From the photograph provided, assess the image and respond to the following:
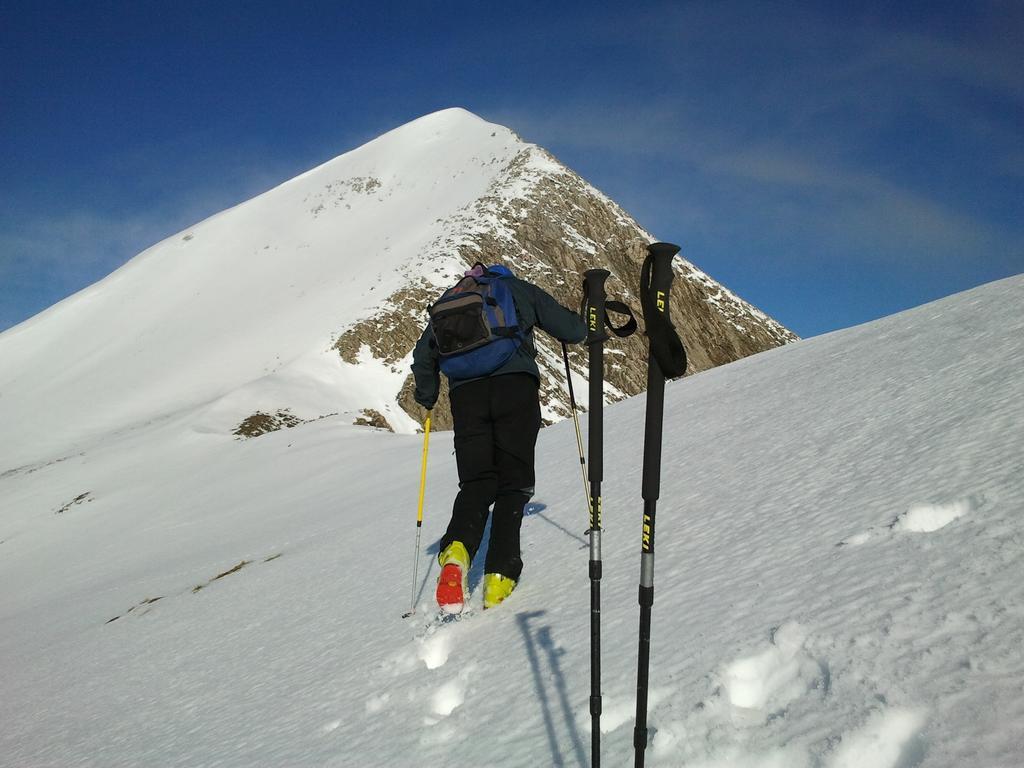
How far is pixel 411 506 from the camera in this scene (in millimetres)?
7496

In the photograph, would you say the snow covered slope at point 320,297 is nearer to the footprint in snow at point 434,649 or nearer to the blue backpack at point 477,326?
the blue backpack at point 477,326

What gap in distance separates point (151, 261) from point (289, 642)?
70265mm

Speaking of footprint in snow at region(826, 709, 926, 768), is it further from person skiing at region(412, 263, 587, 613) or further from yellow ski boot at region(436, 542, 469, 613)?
person skiing at region(412, 263, 587, 613)

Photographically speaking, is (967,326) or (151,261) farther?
(151,261)

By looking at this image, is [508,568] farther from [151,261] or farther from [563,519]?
[151,261]

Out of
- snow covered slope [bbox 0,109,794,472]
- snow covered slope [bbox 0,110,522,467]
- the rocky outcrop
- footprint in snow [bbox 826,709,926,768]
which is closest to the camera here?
footprint in snow [bbox 826,709,926,768]

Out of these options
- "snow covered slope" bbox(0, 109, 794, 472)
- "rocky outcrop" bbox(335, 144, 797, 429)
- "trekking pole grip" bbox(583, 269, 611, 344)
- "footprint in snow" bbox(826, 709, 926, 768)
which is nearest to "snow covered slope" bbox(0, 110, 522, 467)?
"snow covered slope" bbox(0, 109, 794, 472)

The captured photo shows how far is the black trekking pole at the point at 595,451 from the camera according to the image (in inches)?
69.0

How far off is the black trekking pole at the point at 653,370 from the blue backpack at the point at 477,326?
1964mm

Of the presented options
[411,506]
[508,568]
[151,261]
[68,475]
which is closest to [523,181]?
[151,261]

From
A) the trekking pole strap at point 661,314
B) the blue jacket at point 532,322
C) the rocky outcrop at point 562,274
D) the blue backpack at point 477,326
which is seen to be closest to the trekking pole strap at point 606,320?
the trekking pole strap at point 661,314

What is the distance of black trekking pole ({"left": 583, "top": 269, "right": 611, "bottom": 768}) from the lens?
1753mm

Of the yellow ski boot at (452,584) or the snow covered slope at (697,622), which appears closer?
the snow covered slope at (697,622)

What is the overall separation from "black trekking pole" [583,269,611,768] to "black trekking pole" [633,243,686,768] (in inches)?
6.8
